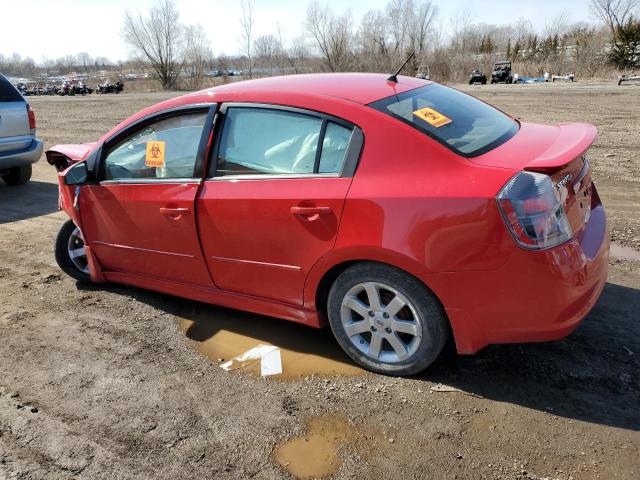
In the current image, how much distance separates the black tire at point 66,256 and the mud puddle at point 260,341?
119 centimetres

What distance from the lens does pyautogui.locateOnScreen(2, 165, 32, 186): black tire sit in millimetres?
8523

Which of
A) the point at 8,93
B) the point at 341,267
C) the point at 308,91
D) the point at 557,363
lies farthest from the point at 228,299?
the point at 8,93

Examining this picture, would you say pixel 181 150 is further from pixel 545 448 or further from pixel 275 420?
pixel 545 448

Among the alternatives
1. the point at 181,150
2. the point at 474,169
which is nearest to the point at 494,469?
the point at 474,169

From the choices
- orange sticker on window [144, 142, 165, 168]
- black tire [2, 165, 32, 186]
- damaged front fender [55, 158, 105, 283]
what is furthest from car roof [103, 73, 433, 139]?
black tire [2, 165, 32, 186]

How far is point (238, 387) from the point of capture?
309 centimetres

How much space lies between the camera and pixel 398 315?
2895mm

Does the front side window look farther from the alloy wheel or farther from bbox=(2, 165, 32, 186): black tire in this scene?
bbox=(2, 165, 32, 186): black tire

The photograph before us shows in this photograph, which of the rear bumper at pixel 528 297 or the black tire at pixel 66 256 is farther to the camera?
the black tire at pixel 66 256

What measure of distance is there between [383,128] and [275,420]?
1.68 m

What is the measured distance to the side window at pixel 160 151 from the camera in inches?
136

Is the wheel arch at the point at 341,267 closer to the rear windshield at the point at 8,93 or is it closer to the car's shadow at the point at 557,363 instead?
the car's shadow at the point at 557,363

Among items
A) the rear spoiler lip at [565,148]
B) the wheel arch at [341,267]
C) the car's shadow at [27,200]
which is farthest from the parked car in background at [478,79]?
the wheel arch at [341,267]

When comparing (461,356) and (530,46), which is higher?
(530,46)
